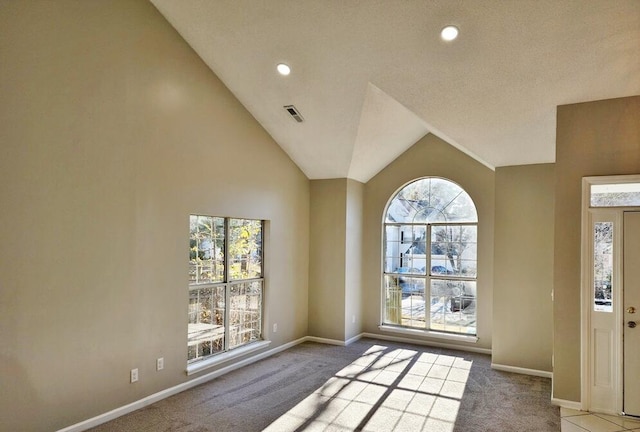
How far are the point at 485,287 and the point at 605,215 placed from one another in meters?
2.22

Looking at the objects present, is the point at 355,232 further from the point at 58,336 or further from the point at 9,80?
the point at 9,80

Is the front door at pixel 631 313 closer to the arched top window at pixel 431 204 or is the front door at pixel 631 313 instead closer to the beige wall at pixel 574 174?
the beige wall at pixel 574 174

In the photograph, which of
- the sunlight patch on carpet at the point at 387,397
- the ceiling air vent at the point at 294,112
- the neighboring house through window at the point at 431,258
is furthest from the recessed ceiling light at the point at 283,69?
the sunlight patch on carpet at the point at 387,397

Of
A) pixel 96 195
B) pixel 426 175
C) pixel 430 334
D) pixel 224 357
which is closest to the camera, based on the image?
pixel 96 195

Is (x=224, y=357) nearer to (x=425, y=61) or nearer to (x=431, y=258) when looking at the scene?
(x=431, y=258)

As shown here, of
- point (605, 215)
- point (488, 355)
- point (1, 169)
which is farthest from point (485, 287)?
point (1, 169)

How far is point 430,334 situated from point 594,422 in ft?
8.45

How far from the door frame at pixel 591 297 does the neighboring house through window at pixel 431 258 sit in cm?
205

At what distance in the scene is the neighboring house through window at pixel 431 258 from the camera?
19.7 feet

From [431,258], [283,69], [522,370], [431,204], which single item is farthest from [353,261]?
[283,69]

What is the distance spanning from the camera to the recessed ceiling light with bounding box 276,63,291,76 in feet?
14.2

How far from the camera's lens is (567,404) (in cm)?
395

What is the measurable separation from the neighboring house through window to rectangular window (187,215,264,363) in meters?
2.19

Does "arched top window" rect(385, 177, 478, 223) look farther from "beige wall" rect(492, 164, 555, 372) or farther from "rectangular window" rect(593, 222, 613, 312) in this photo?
"rectangular window" rect(593, 222, 613, 312)
